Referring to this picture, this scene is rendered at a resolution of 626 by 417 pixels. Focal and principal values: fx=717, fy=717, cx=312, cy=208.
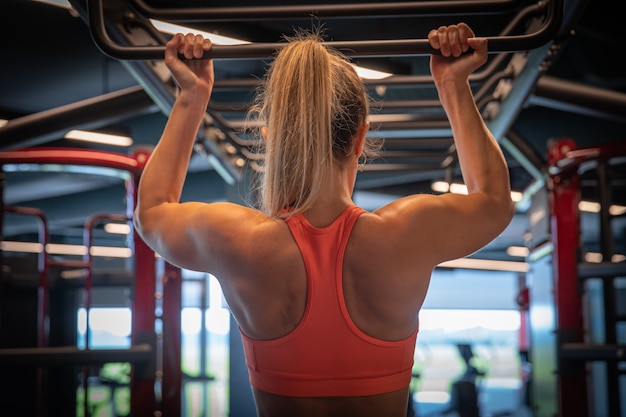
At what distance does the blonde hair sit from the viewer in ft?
4.17

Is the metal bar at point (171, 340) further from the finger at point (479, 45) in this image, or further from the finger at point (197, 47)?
the finger at point (479, 45)

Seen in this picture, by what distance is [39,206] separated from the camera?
11930 millimetres

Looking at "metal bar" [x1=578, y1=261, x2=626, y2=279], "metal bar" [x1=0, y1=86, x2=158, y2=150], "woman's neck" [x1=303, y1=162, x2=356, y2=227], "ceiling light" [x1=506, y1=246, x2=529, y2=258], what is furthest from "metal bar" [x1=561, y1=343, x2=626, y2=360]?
"ceiling light" [x1=506, y1=246, x2=529, y2=258]

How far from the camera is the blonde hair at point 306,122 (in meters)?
1.27

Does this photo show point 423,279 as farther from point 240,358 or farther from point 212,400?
point 212,400

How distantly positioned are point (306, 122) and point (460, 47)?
0.36m

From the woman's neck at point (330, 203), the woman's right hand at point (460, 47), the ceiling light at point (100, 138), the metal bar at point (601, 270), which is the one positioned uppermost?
the ceiling light at point (100, 138)

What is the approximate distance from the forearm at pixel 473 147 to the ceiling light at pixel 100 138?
6.44m

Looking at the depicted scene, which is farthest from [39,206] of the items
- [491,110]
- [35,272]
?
[491,110]

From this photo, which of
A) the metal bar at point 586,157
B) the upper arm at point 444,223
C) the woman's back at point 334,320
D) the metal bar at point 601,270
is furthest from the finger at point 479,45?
the metal bar at point 586,157

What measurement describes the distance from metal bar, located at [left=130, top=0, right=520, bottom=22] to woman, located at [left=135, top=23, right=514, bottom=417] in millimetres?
209

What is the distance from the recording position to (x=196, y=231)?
1.30 meters

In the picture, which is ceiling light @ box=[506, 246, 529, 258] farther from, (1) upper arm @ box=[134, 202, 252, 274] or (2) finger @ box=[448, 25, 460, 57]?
(1) upper arm @ box=[134, 202, 252, 274]

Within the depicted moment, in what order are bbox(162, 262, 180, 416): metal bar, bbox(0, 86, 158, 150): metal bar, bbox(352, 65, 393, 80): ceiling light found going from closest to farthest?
1. bbox(352, 65, 393, 80): ceiling light
2. bbox(0, 86, 158, 150): metal bar
3. bbox(162, 262, 180, 416): metal bar
